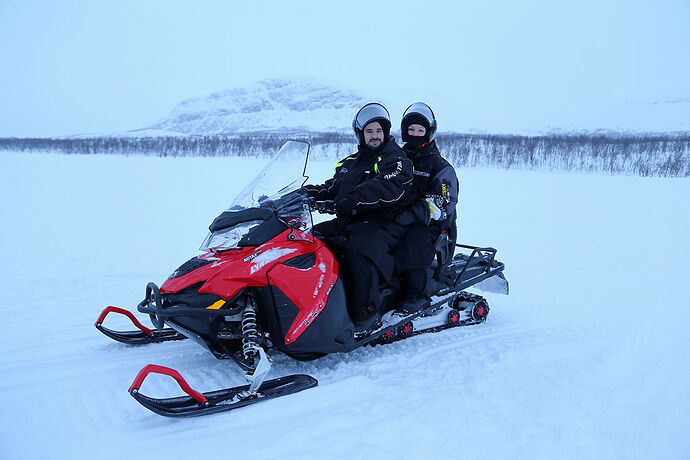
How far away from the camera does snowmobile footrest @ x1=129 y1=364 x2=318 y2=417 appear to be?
8.21 ft

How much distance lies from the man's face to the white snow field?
1600mm

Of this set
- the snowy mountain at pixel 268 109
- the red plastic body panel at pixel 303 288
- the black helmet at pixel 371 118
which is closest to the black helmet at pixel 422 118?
the black helmet at pixel 371 118

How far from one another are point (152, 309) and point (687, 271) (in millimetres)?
6060

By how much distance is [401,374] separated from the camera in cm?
321

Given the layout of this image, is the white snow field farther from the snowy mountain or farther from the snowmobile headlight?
the snowy mountain

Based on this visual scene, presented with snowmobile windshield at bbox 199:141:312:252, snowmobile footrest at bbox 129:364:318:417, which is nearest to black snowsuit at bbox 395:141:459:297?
snowmobile windshield at bbox 199:141:312:252

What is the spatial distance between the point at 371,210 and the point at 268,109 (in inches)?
3656

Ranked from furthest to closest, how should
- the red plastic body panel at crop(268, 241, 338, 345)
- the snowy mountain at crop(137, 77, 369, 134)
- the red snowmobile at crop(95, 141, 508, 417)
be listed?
the snowy mountain at crop(137, 77, 369, 134)
the red plastic body panel at crop(268, 241, 338, 345)
the red snowmobile at crop(95, 141, 508, 417)

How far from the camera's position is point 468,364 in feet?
11.0

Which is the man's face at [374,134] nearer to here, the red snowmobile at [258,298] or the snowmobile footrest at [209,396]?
the red snowmobile at [258,298]

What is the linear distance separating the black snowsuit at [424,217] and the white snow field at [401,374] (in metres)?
0.59

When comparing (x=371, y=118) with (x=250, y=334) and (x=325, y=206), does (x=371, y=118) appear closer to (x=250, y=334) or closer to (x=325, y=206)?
(x=325, y=206)

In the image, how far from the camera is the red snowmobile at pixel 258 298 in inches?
109

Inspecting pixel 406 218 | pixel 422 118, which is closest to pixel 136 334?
pixel 406 218
